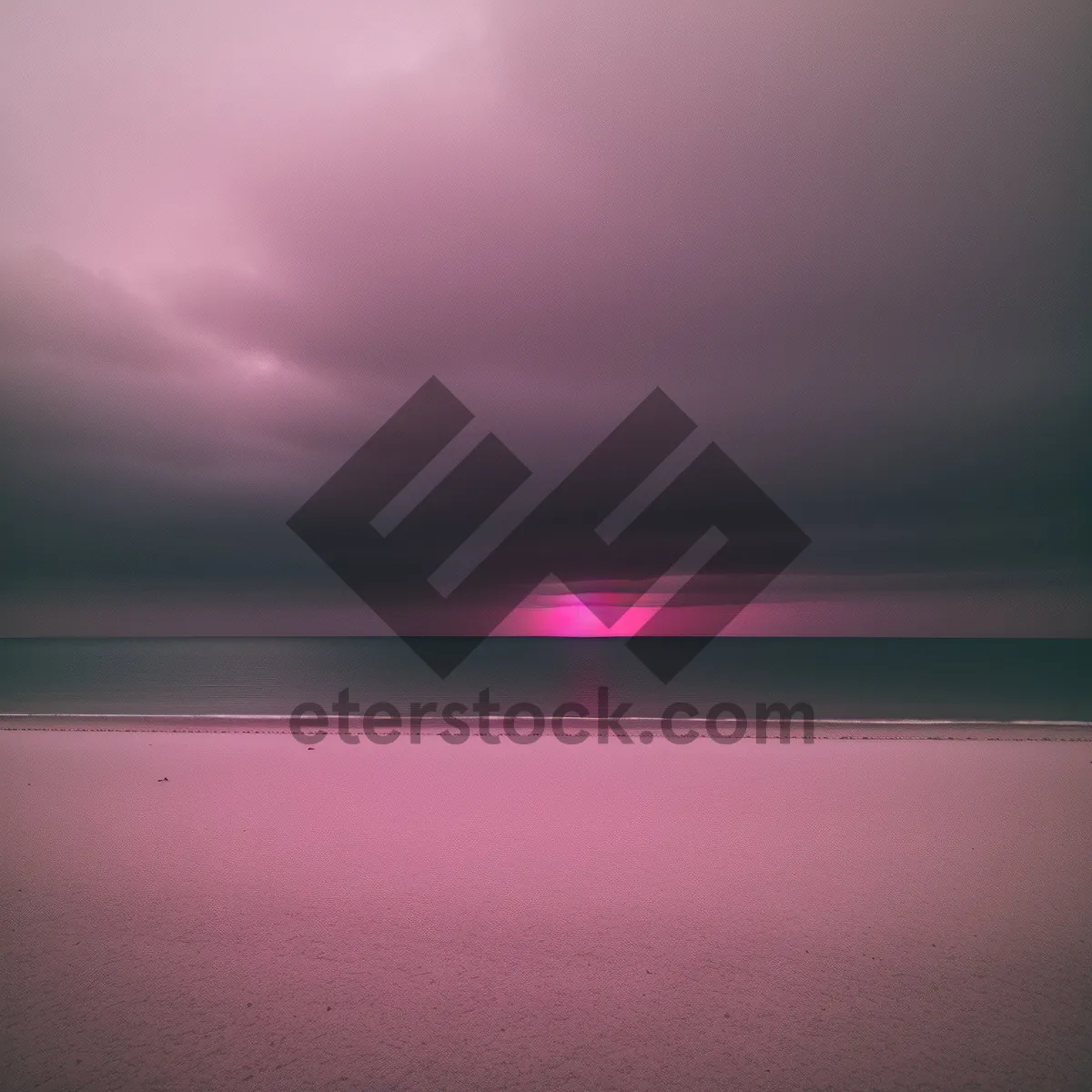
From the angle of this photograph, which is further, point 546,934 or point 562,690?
point 562,690

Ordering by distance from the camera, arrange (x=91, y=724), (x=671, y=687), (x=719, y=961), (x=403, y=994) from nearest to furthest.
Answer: (x=403, y=994) < (x=719, y=961) < (x=91, y=724) < (x=671, y=687)

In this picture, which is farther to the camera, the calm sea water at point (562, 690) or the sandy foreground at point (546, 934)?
the calm sea water at point (562, 690)

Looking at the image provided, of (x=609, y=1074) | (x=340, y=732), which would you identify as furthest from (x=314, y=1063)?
(x=340, y=732)

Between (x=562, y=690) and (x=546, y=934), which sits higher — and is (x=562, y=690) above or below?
above

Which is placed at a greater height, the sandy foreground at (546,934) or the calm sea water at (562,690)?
the calm sea water at (562,690)

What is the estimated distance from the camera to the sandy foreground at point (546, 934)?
4.04 m

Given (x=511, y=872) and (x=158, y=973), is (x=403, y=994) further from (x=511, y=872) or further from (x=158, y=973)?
(x=511, y=872)

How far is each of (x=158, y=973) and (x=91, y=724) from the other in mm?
15035

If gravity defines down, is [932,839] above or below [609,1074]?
above

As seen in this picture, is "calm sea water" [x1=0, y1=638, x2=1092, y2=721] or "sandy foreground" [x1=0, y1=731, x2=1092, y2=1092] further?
"calm sea water" [x1=0, y1=638, x2=1092, y2=721]

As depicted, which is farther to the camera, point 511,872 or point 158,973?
point 511,872

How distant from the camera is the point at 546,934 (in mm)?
5633

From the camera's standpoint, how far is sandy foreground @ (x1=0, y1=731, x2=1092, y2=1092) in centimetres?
404

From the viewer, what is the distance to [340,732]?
1530cm
